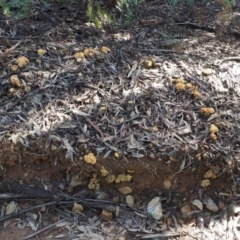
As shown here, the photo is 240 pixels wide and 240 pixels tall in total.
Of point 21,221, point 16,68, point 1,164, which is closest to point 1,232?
point 21,221

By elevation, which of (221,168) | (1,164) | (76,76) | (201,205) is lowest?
(201,205)

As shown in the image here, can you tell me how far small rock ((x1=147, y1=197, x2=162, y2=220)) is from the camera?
2873 mm

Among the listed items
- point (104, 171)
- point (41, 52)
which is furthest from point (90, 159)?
point (41, 52)

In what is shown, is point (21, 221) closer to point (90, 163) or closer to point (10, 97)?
point (90, 163)

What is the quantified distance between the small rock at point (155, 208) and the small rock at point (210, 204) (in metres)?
0.32

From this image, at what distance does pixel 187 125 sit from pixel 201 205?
56 centimetres

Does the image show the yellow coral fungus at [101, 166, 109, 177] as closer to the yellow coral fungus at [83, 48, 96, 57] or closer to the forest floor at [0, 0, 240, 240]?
the forest floor at [0, 0, 240, 240]

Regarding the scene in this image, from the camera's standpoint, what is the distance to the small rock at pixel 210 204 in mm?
2941

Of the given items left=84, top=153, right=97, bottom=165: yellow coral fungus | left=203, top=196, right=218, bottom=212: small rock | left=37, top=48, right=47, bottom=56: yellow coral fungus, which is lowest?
left=203, top=196, right=218, bottom=212: small rock

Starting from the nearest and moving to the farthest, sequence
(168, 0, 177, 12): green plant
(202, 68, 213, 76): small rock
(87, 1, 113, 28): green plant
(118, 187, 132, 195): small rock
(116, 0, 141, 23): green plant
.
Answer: (118, 187, 132, 195): small rock
(202, 68, 213, 76): small rock
(87, 1, 113, 28): green plant
(116, 0, 141, 23): green plant
(168, 0, 177, 12): green plant

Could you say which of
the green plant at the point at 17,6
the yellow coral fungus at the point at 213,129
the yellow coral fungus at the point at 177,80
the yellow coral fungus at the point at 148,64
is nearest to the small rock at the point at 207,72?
the yellow coral fungus at the point at 177,80

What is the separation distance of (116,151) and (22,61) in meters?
1.08

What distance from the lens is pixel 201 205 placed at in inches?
116

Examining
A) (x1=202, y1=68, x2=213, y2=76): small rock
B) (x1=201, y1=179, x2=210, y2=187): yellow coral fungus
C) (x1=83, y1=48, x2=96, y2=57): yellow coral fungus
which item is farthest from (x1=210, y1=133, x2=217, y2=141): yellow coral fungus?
(x1=83, y1=48, x2=96, y2=57): yellow coral fungus
